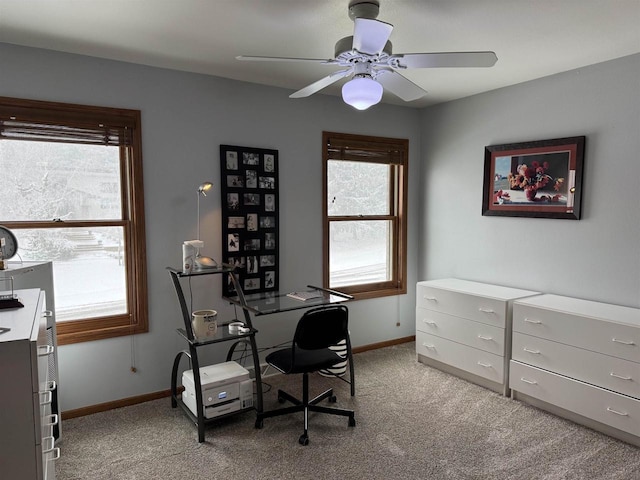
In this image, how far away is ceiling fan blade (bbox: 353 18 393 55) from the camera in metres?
1.82

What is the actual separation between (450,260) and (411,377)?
1.29m

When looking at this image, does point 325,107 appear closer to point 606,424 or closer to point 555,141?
point 555,141

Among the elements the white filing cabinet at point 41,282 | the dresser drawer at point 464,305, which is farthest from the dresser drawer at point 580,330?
the white filing cabinet at point 41,282

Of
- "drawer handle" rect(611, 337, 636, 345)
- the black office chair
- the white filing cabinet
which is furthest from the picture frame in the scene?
the white filing cabinet

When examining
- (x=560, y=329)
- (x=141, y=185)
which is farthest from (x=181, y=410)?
(x=560, y=329)

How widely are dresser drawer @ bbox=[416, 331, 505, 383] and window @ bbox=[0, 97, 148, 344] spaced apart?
241cm

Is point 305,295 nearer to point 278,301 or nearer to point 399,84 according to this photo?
point 278,301

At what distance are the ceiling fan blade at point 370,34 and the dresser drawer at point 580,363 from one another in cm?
237

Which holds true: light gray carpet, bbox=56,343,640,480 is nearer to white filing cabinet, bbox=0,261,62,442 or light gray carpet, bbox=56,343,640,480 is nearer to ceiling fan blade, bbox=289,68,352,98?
white filing cabinet, bbox=0,261,62,442

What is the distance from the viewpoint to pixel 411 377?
385cm

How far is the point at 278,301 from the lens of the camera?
11.0ft

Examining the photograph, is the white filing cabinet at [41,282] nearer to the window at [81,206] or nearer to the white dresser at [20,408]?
the window at [81,206]

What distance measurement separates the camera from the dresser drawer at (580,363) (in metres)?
2.75

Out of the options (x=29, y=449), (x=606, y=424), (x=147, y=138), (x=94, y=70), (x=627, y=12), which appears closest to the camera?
(x=29, y=449)
